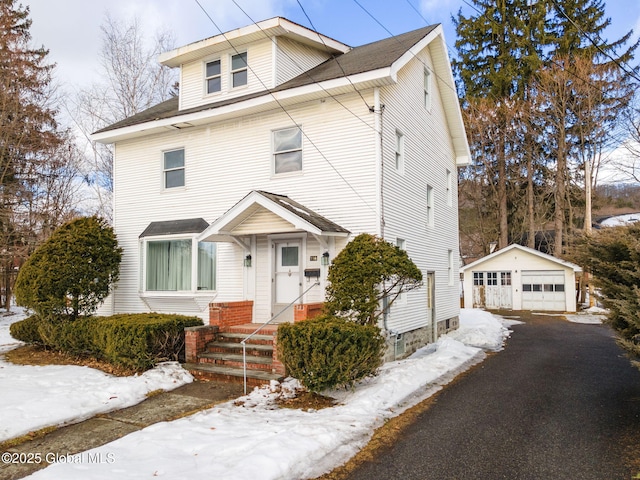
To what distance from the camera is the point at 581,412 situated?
666cm

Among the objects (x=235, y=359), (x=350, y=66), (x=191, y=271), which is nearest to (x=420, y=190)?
(x=350, y=66)

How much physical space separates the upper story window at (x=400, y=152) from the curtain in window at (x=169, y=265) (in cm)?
581

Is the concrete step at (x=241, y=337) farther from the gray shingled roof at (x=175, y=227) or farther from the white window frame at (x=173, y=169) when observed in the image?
the white window frame at (x=173, y=169)

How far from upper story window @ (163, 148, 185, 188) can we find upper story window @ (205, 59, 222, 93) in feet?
6.62

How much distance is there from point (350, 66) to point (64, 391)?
29.4 ft

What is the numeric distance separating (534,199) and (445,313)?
65.5 ft

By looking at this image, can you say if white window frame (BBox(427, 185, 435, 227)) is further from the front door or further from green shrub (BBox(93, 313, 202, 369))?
green shrub (BBox(93, 313, 202, 369))

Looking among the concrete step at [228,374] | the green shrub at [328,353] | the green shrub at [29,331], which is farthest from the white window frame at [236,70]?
the green shrub at [328,353]

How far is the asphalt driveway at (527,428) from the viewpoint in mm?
4738

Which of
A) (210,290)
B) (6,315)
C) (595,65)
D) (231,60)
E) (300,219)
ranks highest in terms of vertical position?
(595,65)

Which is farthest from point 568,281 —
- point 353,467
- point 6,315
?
point 6,315

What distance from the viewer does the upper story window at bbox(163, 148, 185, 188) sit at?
1298 centimetres

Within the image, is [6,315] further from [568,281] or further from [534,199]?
[534,199]

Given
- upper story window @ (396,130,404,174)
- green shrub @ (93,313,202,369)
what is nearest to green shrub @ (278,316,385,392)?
green shrub @ (93,313,202,369)
